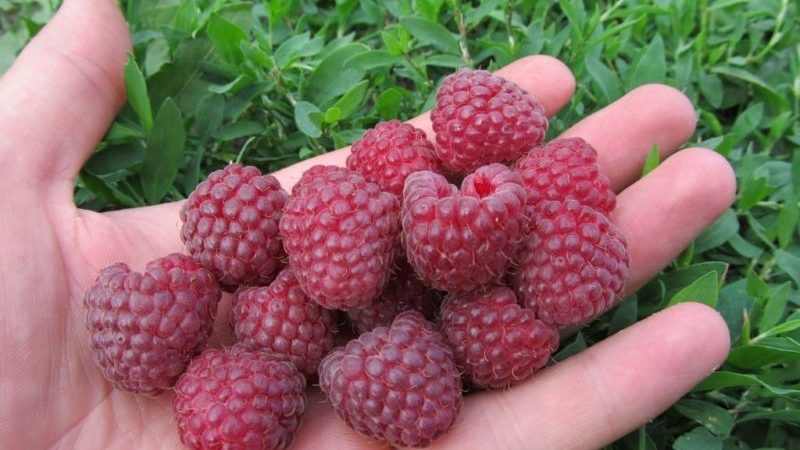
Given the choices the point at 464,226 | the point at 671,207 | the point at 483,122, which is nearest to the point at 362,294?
the point at 464,226

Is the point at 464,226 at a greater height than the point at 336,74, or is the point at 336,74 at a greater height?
the point at 464,226

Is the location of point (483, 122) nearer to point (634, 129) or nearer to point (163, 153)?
point (634, 129)

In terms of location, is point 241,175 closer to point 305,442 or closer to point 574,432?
point 305,442

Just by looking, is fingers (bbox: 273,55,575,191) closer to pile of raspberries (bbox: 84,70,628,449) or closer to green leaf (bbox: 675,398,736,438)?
pile of raspberries (bbox: 84,70,628,449)

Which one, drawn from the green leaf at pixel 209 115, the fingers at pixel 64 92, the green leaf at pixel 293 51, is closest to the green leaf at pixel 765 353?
the green leaf at pixel 293 51

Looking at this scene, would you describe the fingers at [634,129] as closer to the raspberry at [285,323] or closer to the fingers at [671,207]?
the fingers at [671,207]

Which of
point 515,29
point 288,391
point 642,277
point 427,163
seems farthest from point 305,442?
point 515,29

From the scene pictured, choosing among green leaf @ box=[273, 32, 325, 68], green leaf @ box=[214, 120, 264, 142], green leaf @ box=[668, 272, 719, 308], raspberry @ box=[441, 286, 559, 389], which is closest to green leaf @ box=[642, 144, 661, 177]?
green leaf @ box=[668, 272, 719, 308]
